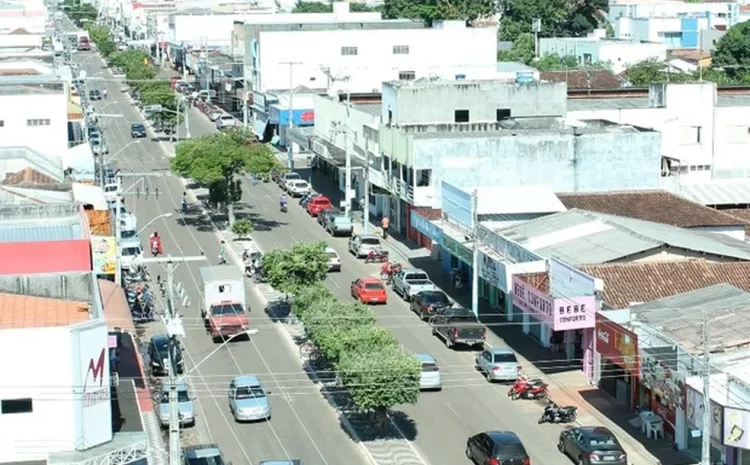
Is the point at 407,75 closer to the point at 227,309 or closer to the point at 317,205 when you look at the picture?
the point at 317,205

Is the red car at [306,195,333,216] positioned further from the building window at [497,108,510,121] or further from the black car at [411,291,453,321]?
→ the black car at [411,291,453,321]

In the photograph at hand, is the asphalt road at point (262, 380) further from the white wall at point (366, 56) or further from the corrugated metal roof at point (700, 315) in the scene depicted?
the white wall at point (366, 56)

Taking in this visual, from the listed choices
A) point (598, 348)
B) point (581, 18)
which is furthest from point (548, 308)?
point (581, 18)

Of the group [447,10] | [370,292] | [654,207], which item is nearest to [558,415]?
[370,292]

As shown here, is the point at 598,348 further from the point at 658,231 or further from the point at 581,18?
the point at 581,18

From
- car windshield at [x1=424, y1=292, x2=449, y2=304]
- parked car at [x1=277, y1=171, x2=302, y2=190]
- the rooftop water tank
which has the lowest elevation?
car windshield at [x1=424, y1=292, x2=449, y2=304]

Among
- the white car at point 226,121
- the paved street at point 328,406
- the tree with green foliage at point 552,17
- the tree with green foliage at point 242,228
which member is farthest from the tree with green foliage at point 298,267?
the tree with green foliage at point 552,17

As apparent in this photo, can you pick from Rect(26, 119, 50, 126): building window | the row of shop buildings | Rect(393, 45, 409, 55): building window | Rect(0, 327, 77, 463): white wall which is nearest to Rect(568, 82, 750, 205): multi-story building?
the row of shop buildings
